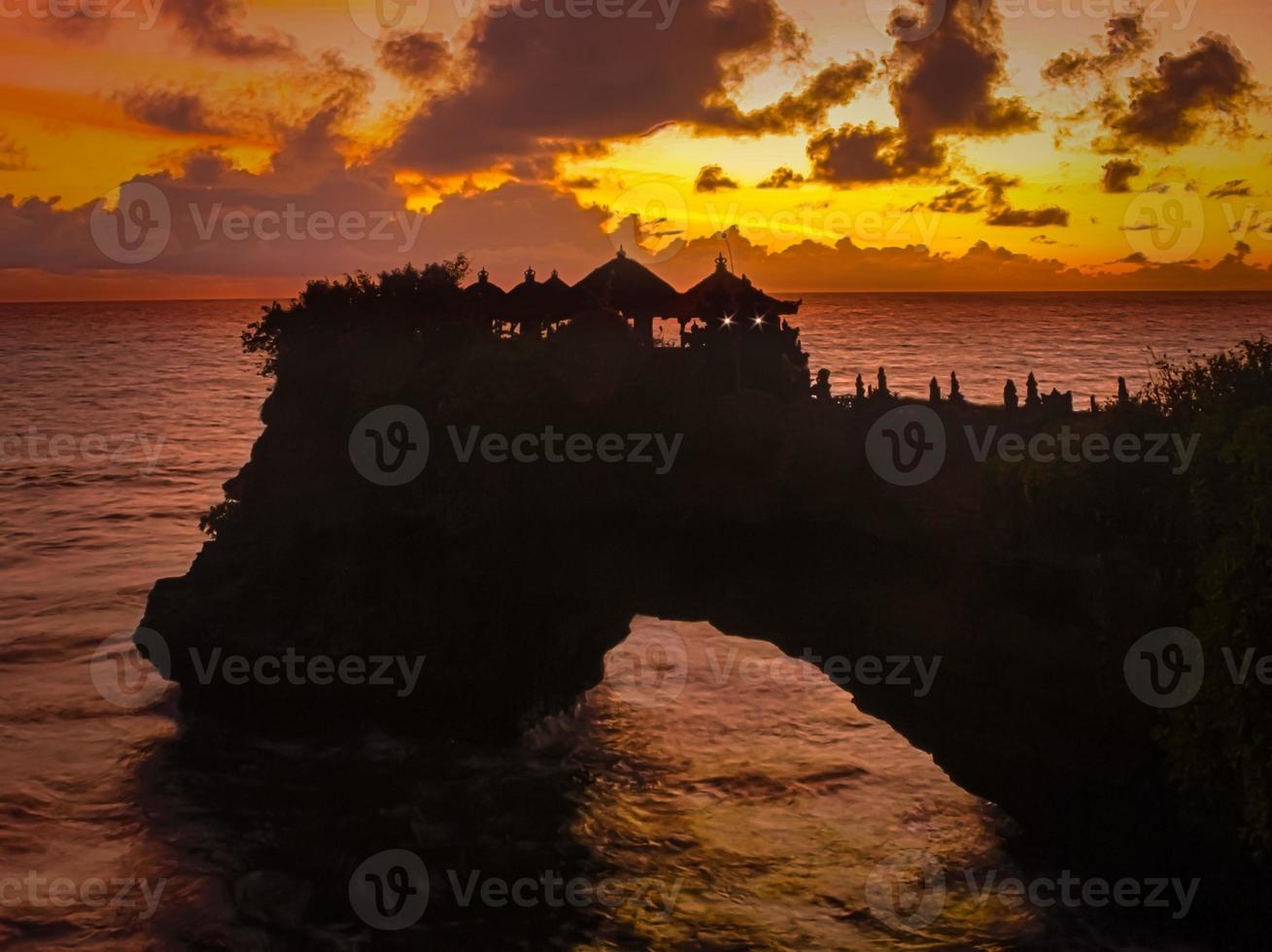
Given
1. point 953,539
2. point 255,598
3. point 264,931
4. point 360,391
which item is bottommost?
point 264,931

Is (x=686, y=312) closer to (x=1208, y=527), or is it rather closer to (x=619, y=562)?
(x=619, y=562)

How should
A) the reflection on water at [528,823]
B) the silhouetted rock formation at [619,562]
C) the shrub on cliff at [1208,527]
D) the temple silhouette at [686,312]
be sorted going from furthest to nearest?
the temple silhouette at [686,312]
the reflection on water at [528,823]
the silhouetted rock formation at [619,562]
the shrub on cliff at [1208,527]

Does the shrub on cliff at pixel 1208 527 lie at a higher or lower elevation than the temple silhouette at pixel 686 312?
lower

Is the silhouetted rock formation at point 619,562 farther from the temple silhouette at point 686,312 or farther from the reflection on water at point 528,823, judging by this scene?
the reflection on water at point 528,823

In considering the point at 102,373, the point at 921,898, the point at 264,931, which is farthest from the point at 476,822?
the point at 102,373

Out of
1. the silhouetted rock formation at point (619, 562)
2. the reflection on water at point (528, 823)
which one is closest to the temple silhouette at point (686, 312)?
the silhouetted rock formation at point (619, 562)

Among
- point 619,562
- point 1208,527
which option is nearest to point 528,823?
point 619,562

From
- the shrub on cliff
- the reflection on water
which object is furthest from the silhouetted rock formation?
→ the reflection on water

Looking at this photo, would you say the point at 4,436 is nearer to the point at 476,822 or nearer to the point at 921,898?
the point at 476,822

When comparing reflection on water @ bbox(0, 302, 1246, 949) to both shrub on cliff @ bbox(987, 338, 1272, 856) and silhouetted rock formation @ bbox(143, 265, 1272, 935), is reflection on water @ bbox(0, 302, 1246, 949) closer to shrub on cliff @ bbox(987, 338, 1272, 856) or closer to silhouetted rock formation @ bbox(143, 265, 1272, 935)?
silhouetted rock formation @ bbox(143, 265, 1272, 935)
